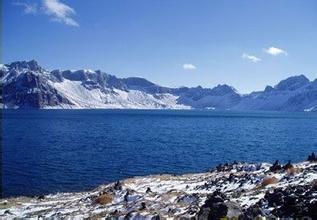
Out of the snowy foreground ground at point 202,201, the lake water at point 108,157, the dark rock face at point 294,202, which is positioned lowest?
the lake water at point 108,157

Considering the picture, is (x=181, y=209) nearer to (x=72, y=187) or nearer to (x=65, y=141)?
(x=72, y=187)

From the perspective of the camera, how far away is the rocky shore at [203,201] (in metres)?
31.3

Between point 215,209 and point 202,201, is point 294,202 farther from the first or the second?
point 202,201

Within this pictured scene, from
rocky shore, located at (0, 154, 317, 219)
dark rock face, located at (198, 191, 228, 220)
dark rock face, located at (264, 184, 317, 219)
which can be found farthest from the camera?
rocky shore, located at (0, 154, 317, 219)

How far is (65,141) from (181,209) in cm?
12116

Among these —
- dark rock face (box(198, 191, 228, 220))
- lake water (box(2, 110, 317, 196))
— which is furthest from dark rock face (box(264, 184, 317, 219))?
lake water (box(2, 110, 317, 196))

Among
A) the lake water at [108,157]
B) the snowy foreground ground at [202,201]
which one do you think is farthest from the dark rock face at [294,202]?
the lake water at [108,157]

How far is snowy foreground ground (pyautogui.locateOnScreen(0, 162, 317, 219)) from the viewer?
31.4 metres

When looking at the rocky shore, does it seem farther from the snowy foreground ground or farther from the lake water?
the lake water

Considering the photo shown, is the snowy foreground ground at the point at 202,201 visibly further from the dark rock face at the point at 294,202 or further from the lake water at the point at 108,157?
the lake water at the point at 108,157

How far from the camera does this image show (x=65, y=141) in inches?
6088

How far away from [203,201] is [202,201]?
0.38 ft

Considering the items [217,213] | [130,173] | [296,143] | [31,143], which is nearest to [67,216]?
[217,213]

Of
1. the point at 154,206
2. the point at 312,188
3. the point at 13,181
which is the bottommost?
the point at 13,181
